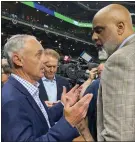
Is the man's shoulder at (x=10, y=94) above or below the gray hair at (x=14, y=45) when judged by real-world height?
below

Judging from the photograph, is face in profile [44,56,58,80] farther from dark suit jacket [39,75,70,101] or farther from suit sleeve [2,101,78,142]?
suit sleeve [2,101,78,142]

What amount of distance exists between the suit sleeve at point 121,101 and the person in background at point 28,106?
15cm

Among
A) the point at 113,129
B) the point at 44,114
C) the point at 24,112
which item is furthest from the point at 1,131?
the point at 113,129

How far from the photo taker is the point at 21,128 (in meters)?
1.07

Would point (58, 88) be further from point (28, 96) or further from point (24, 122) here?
point (24, 122)

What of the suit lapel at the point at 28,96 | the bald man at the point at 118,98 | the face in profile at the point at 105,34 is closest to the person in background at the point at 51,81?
the suit lapel at the point at 28,96

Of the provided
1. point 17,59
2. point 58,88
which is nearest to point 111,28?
point 17,59

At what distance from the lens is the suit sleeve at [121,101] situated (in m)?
0.99

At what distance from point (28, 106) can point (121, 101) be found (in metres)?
0.40

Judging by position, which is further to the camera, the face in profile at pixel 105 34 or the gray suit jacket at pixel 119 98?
the face in profile at pixel 105 34

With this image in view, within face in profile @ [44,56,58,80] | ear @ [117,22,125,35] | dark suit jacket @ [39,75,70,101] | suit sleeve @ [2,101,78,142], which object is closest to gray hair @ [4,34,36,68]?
suit sleeve @ [2,101,78,142]

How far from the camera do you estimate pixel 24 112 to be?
113 centimetres

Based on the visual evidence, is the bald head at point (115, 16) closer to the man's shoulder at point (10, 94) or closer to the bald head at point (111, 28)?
the bald head at point (111, 28)

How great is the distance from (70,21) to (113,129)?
17803 millimetres
